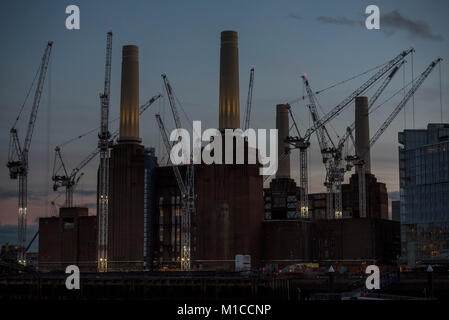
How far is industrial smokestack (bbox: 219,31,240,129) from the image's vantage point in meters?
179

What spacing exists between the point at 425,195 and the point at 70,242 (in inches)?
3382

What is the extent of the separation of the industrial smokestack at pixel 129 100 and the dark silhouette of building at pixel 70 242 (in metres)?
23.4

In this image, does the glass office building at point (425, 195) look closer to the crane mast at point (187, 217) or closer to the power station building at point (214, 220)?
the power station building at point (214, 220)

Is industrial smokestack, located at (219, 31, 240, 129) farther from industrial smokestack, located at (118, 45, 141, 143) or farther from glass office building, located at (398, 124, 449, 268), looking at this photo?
glass office building, located at (398, 124, 449, 268)

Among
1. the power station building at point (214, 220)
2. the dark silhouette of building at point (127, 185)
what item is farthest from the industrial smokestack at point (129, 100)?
the power station building at point (214, 220)

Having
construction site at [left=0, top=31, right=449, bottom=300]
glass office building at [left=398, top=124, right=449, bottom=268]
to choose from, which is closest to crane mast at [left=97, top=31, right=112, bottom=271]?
construction site at [left=0, top=31, right=449, bottom=300]

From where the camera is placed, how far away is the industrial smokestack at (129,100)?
18675cm

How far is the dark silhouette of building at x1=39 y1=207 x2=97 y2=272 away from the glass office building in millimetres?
74077

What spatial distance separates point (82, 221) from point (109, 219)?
15.3 m

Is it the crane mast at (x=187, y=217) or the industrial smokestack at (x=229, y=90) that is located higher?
the industrial smokestack at (x=229, y=90)
